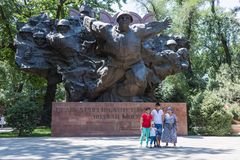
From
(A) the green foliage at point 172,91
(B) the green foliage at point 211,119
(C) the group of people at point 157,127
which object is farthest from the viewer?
(A) the green foliage at point 172,91

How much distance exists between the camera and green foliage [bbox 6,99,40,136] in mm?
16688

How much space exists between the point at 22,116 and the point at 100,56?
517cm

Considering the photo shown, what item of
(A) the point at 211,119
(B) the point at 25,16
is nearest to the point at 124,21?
(A) the point at 211,119

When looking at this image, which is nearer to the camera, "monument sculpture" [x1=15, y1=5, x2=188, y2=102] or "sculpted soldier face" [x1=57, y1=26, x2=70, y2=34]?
"monument sculpture" [x1=15, y1=5, x2=188, y2=102]

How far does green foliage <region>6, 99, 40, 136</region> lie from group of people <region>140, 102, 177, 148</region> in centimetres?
712

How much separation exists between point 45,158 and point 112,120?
7743 millimetres

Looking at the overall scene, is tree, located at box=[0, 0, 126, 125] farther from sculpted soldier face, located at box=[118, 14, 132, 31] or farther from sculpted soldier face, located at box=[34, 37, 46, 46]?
sculpted soldier face, located at box=[118, 14, 132, 31]

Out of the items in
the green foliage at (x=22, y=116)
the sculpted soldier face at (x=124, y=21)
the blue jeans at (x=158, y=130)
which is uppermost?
the sculpted soldier face at (x=124, y=21)

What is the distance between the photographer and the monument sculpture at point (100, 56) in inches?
673

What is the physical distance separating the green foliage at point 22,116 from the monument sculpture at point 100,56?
7.21 ft

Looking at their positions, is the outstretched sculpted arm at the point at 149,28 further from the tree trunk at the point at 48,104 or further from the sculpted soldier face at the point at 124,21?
the tree trunk at the point at 48,104

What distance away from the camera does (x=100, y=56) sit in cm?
1869

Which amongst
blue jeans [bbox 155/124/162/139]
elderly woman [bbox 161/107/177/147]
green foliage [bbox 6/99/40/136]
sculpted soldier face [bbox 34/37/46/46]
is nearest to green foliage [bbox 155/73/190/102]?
sculpted soldier face [bbox 34/37/46/46]

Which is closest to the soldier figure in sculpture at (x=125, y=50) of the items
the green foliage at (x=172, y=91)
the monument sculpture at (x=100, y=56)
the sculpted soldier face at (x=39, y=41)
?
the monument sculpture at (x=100, y=56)
